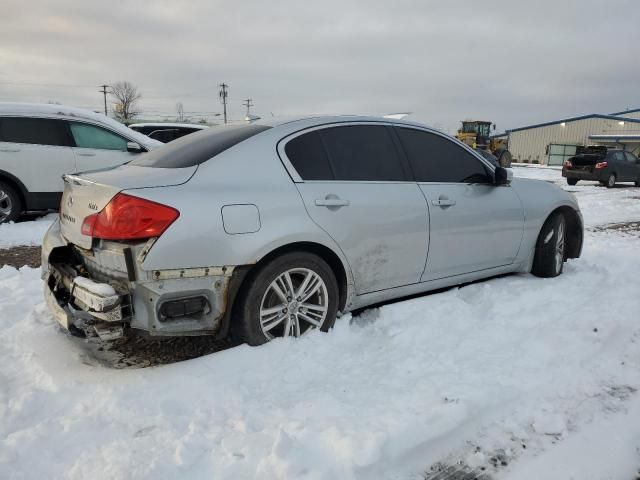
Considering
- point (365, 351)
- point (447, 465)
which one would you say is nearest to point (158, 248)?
point (365, 351)

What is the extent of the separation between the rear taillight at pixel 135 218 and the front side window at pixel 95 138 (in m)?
5.51

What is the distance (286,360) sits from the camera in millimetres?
2791

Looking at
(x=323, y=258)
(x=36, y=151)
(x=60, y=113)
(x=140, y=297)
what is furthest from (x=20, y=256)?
(x=323, y=258)

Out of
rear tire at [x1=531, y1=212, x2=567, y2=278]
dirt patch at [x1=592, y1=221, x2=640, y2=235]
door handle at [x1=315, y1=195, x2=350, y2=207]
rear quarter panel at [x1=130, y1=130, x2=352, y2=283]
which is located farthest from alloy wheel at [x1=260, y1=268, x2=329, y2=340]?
dirt patch at [x1=592, y1=221, x2=640, y2=235]

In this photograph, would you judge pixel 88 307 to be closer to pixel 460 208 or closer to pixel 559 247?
pixel 460 208

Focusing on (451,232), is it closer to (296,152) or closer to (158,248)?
(296,152)

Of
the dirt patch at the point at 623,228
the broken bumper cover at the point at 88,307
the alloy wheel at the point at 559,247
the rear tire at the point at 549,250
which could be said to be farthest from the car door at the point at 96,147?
the dirt patch at the point at 623,228

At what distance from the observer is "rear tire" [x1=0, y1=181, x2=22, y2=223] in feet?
22.1

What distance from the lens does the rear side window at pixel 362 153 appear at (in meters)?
3.25

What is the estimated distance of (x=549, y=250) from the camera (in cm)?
453

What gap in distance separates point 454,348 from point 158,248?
1.87 metres

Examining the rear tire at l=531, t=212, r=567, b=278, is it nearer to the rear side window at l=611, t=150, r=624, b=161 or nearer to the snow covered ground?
the snow covered ground

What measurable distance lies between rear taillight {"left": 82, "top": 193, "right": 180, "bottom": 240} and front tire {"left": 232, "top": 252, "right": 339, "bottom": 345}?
0.59 m

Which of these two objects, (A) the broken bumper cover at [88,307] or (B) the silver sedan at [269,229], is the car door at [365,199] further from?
(A) the broken bumper cover at [88,307]
